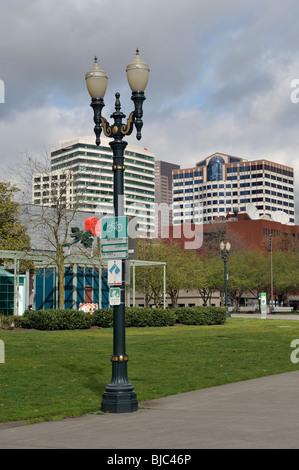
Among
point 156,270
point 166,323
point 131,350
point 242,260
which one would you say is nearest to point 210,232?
point 242,260

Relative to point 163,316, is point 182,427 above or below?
below

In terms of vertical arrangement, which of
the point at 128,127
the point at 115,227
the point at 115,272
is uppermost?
the point at 128,127

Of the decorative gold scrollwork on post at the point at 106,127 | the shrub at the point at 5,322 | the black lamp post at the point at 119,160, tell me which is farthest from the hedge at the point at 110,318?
the decorative gold scrollwork on post at the point at 106,127

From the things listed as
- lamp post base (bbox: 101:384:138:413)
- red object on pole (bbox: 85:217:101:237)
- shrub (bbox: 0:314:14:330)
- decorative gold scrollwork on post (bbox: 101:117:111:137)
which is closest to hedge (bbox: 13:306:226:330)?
shrub (bbox: 0:314:14:330)

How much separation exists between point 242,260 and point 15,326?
181 feet

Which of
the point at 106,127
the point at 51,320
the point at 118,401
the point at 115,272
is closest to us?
the point at 118,401

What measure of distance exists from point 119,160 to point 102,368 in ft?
21.9

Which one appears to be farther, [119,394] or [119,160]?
[119,160]

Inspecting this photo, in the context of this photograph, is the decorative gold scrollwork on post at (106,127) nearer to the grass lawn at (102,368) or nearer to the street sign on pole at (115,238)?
the street sign on pole at (115,238)

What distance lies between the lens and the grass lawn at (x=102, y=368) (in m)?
11.6

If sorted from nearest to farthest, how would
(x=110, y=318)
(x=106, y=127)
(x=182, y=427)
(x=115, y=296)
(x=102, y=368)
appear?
(x=182, y=427) < (x=115, y=296) < (x=106, y=127) < (x=102, y=368) < (x=110, y=318)

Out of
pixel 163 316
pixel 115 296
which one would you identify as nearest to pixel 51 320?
pixel 163 316

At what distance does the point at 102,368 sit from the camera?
52.9 feet

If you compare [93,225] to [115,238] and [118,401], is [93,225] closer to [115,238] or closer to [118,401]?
[115,238]
